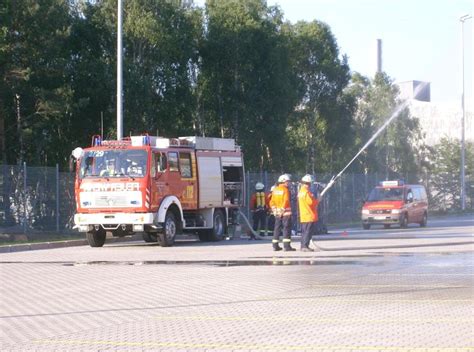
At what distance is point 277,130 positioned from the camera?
4581 centimetres

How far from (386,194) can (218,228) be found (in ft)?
39.5

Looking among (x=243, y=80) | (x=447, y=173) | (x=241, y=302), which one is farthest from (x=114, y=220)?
(x=447, y=173)

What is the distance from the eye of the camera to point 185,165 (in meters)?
26.3

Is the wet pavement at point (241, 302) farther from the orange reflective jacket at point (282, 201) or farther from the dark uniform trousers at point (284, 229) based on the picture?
the orange reflective jacket at point (282, 201)

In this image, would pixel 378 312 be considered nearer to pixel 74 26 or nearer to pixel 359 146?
pixel 74 26

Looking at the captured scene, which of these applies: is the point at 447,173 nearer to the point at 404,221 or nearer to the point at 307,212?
the point at 404,221

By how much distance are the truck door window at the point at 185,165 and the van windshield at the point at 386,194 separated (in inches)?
534

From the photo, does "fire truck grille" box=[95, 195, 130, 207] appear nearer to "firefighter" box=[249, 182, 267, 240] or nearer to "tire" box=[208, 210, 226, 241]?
"tire" box=[208, 210, 226, 241]

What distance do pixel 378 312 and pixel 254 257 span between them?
31.3 feet

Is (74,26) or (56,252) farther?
(74,26)

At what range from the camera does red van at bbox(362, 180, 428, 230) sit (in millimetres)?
36688

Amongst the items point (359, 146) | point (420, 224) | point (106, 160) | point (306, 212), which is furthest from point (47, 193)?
point (359, 146)

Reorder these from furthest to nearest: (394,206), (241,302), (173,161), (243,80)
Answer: (243,80) < (394,206) < (173,161) < (241,302)

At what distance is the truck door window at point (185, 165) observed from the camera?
26.1m
